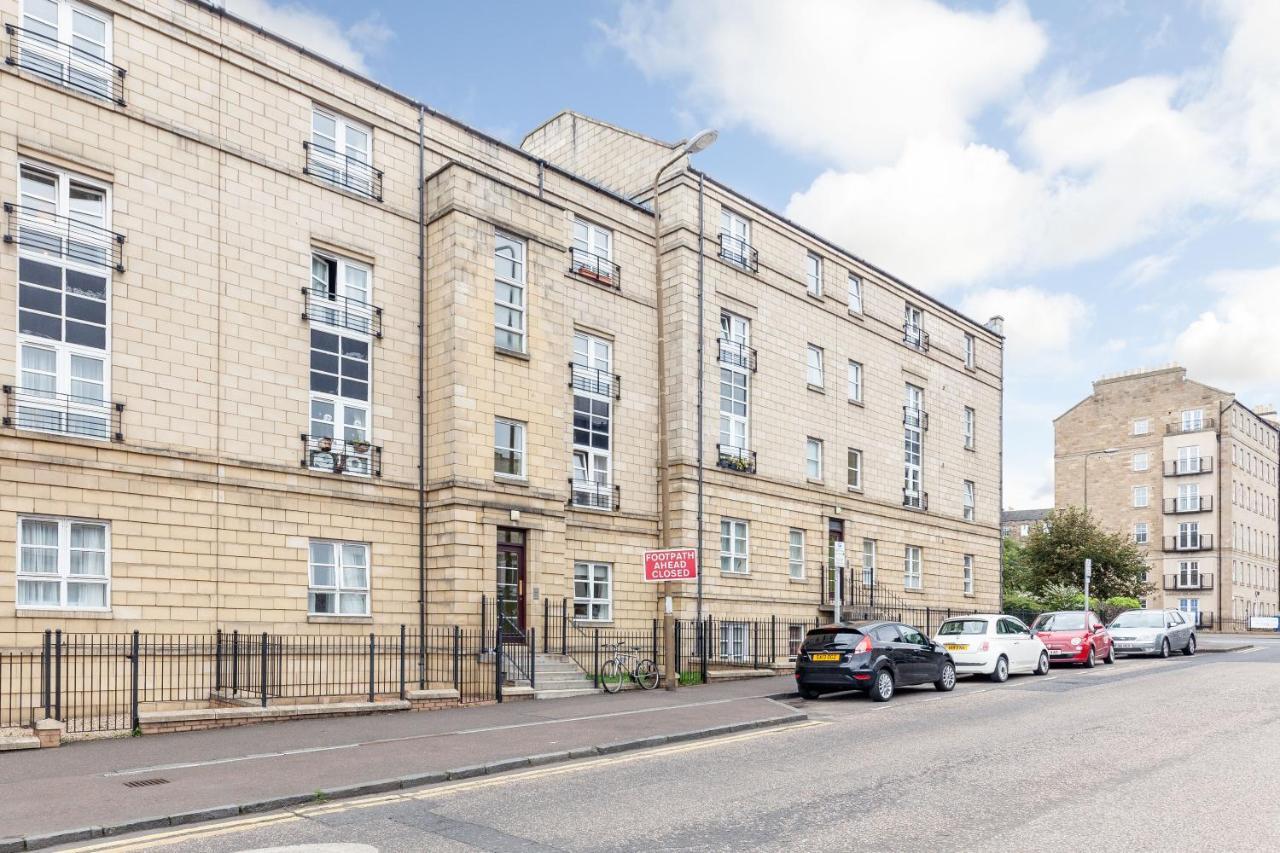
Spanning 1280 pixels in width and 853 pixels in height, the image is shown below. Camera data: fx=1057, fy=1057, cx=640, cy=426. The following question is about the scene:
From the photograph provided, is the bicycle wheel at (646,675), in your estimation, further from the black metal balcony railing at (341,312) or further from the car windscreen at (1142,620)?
the car windscreen at (1142,620)

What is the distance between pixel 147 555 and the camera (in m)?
17.2

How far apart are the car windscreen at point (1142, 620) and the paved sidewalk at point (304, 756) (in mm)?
18509

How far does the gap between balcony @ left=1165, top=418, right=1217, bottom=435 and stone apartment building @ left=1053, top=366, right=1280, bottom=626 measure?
2.8 inches

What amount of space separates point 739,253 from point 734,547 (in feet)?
26.8

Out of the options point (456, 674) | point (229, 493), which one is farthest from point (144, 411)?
point (456, 674)

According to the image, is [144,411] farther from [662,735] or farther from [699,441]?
[699,441]

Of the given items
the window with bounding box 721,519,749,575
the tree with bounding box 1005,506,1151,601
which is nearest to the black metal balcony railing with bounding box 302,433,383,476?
the window with bounding box 721,519,749,575

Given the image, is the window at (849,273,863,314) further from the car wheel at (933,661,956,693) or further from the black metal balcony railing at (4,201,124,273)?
the black metal balcony railing at (4,201,124,273)

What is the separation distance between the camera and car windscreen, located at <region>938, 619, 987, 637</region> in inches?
923

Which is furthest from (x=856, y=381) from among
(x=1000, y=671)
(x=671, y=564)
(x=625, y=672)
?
(x=671, y=564)

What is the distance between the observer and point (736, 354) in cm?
2886

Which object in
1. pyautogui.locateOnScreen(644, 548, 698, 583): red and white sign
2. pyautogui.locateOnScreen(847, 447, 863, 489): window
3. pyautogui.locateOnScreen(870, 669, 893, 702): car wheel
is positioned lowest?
pyautogui.locateOnScreen(870, 669, 893, 702): car wheel

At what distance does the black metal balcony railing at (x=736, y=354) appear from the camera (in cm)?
2842

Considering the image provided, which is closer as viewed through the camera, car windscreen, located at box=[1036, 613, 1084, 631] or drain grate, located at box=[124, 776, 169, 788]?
drain grate, located at box=[124, 776, 169, 788]
